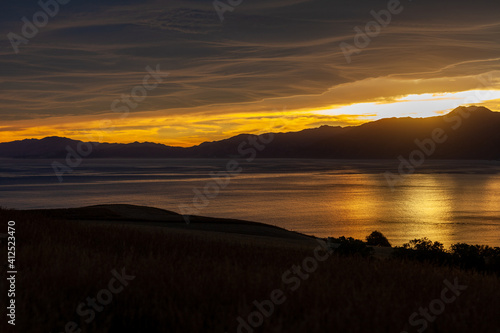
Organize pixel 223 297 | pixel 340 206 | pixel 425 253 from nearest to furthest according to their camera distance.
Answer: pixel 223 297
pixel 425 253
pixel 340 206

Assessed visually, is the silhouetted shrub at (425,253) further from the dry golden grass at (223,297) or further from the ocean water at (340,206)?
the ocean water at (340,206)

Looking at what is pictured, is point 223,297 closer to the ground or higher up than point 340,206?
closer to the ground

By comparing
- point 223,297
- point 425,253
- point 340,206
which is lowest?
point 223,297

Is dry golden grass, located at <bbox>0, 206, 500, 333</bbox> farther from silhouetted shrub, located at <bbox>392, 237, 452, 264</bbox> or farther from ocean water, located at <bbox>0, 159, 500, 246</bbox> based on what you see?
ocean water, located at <bbox>0, 159, 500, 246</bbox>

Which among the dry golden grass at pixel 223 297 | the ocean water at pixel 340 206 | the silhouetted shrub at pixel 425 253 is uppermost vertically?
the ocean water at pixel 340 206

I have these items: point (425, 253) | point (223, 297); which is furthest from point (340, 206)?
point (223, 297)

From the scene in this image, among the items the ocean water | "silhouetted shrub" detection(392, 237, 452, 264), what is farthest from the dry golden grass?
the ocean water

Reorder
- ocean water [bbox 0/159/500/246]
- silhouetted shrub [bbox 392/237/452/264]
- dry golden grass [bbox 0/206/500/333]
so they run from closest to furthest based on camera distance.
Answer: dry golden grass [bbox 0/206/500/333] → silhouetted shrub [bbox 392/237/452/264] → ocean water [bbox 0/159/500/246]

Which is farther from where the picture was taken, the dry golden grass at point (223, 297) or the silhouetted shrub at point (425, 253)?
the silhouetted shrub at point (425, 253)

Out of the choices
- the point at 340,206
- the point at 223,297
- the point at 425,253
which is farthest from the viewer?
the point at 340,206

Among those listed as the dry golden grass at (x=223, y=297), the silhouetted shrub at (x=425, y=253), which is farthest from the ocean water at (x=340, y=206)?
the dry golden grass at (x=223, y=297)

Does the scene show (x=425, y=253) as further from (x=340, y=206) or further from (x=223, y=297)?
(x=340, y=206)

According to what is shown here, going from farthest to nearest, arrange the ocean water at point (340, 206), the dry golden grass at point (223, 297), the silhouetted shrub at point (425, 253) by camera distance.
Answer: the ocean water at point (340, 206) < the silhouetted shrub at point (425, 253) < the dry golden grass at point (223, 297)

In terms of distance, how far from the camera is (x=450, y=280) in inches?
373
